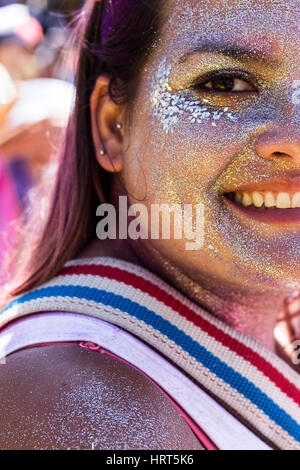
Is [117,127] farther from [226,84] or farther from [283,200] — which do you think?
[283,200]

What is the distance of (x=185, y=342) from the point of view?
1.21 m

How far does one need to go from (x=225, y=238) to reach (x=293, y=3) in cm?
43

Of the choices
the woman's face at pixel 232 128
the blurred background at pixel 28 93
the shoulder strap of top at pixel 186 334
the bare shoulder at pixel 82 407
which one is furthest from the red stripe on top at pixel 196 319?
the blurred background at pixel 28 93

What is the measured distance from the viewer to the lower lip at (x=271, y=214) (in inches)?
46.2

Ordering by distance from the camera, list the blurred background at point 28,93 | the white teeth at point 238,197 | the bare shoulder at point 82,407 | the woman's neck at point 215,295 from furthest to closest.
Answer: the blurred background at point 28,93
the woman's neck at point 215,295
the white teeth at point 238,197
the bare shoulder at point 82,407

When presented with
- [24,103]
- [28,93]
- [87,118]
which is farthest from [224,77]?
[28,93]

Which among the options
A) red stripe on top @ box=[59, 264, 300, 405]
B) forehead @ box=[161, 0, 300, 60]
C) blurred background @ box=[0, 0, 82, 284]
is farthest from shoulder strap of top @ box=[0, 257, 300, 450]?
blurred background @ box=[0, 0, 82, 284]

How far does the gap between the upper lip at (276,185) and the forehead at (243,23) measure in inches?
8.7

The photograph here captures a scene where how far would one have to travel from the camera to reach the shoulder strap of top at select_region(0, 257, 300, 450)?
1.17m

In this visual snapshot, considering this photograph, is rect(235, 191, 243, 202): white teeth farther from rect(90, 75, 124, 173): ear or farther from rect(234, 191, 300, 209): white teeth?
rect(90, 75, 124, 173): ear

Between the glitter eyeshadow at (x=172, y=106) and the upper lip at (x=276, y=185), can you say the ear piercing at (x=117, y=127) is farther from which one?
the upper lip at (x=276, y=185)

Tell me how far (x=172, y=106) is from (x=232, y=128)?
14cm

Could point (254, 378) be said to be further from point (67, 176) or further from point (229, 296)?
point (67, 176)

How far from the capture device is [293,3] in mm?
1109
